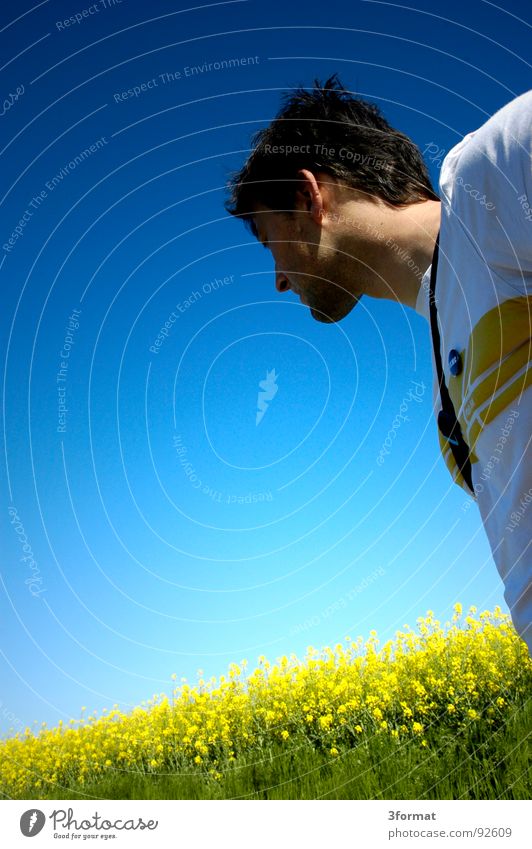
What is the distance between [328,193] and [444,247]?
70 cm

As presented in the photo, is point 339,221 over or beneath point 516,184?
over

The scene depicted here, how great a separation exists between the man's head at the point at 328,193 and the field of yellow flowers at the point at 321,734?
2.04m

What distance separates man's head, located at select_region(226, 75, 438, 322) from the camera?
1849 mm

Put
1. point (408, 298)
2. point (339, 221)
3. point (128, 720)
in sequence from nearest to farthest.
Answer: point (408, 298)
point (339, 221)
point (128, 720)

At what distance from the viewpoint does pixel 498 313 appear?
122 centimetres

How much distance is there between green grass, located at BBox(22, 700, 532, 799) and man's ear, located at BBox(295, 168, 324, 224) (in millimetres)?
2222

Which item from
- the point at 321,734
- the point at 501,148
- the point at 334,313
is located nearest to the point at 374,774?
the point at 321,734

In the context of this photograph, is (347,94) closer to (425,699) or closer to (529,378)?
(529,378)
